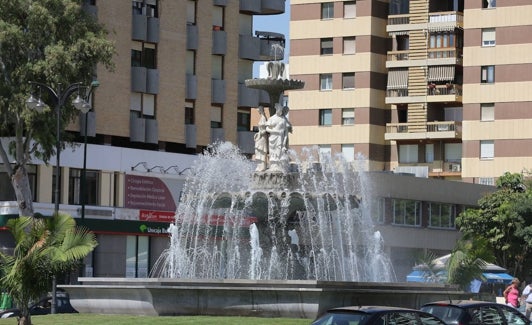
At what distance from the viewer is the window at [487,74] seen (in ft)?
246

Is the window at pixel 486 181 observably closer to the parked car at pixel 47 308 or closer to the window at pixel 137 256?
the window at pixel 137 256

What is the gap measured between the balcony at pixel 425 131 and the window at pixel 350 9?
6.79m

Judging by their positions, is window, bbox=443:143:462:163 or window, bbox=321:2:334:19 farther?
window, bbox=321:2:334:19

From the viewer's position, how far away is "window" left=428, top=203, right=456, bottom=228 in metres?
71.1

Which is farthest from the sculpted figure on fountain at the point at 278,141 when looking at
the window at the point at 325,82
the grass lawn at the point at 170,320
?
the window at the point at 325,82

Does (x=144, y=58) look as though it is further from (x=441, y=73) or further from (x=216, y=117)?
(x=441, y=73)

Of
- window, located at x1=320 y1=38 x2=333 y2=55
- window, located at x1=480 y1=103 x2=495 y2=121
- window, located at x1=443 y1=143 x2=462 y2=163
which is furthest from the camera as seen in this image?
window, located at x1=320 y1=38 x2=333 y2=55

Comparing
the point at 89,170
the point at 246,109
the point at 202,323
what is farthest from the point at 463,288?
the point at 246,109

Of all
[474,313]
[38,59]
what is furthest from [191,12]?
[474,313]

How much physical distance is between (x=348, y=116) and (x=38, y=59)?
3285cm

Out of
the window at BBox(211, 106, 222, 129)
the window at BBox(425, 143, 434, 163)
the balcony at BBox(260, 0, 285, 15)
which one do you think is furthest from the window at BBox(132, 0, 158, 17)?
the window at BBox(425, 143, 434, 163)

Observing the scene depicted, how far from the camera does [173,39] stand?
62500mm

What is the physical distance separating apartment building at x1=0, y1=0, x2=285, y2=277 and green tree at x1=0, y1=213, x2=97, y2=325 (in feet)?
88.2

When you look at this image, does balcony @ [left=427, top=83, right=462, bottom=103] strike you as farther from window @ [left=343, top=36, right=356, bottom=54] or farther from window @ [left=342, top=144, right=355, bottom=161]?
window @ [left=342, top=144, right=355, bottom=161]
